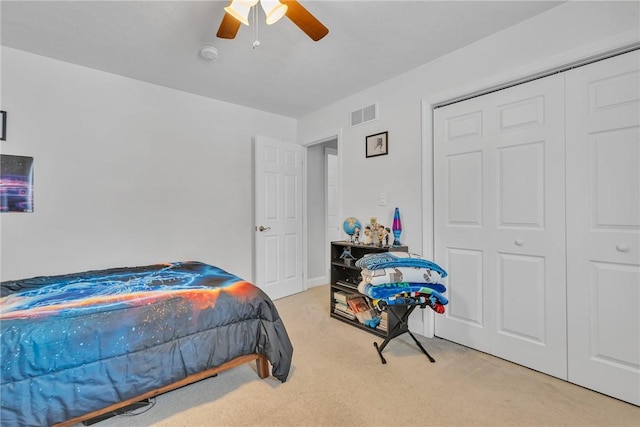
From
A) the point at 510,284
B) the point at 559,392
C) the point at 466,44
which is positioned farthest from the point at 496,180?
the point at 559,392

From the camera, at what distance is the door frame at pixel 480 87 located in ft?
5.78

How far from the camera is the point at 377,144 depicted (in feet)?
10.1

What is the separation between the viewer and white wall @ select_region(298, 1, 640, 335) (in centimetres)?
183

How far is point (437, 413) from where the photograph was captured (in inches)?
64.3

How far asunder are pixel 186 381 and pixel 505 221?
8.07 feet

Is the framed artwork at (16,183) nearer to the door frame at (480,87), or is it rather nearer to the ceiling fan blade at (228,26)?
the ceiling fan blade at (228,26)

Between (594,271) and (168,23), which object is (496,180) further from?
(168,23)

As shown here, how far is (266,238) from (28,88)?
2.59 metres

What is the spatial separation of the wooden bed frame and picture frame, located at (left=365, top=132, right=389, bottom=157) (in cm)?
222

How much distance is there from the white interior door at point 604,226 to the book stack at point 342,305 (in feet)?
5.66

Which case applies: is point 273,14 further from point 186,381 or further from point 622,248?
point 622,248

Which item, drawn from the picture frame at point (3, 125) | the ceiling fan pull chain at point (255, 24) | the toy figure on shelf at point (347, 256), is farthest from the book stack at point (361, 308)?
the picture frame at point (3, 125)

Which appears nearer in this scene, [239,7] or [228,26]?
[239,7]

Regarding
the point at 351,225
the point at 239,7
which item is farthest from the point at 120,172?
the point at 351,225
